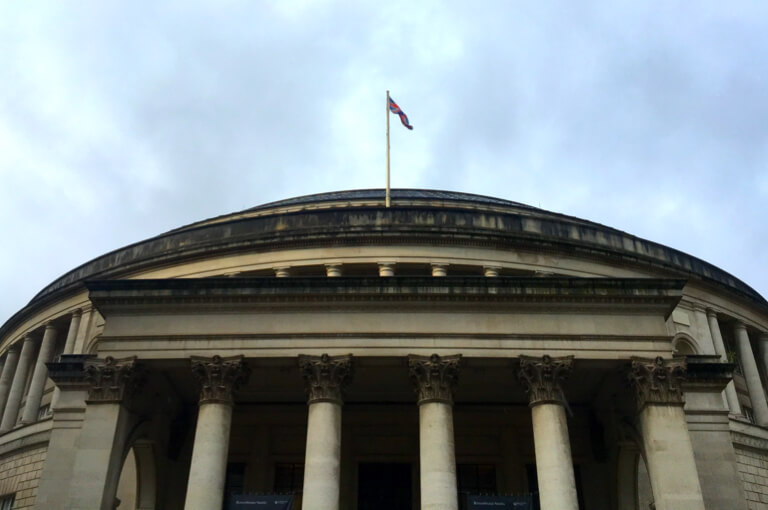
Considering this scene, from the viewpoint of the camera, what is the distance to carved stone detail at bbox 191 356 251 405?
24234 mm

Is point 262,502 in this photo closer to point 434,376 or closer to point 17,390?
point 434,376

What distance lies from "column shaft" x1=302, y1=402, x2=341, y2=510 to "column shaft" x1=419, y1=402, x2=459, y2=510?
2.82m

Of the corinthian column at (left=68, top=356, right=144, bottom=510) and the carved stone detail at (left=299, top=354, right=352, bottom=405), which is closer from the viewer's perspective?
the corinthian column at (left=68, top=356, right=144, bottom=510)

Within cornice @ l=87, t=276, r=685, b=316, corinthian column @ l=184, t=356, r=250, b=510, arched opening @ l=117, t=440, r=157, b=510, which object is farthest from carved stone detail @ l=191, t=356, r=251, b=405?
arched opening @ l=117, t=440, r=157, b=510

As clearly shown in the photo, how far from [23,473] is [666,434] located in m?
34.5

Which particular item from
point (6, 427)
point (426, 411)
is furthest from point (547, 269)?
point (6, 427)

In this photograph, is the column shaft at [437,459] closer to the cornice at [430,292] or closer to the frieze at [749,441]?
the cornice at [430,292]

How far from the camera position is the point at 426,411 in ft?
77.6

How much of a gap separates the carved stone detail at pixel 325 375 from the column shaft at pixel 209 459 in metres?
2.90

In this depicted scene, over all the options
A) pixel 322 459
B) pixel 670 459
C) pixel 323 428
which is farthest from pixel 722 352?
pixel 322 459

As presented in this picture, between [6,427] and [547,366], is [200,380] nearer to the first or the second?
[547,366]

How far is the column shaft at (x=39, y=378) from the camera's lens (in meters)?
43.6

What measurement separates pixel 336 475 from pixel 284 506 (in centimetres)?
204

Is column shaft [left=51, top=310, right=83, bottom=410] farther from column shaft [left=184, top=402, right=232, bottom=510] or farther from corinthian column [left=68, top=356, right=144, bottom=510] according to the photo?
column shaft [left=184, top=402, right=232, bottom=510]
